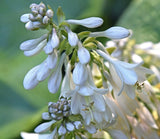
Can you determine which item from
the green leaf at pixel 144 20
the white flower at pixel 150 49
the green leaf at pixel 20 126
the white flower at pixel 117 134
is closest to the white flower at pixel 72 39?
the white flower at pixel 117 134

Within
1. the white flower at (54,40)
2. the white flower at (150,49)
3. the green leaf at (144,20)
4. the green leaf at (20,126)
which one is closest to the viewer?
the white flower at (54,40)

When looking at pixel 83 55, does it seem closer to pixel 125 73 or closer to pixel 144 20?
pixel 125 73

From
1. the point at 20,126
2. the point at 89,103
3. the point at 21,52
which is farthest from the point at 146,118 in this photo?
the point at 21,52

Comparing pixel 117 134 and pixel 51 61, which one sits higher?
pixel 51 61

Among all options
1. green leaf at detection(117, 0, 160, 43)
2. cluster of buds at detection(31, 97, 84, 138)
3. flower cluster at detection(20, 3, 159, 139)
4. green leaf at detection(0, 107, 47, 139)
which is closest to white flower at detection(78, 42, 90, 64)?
flower cluster at detection(20, 3, 159, 139)

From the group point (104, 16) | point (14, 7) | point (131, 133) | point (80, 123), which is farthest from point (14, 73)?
point (80, 123)

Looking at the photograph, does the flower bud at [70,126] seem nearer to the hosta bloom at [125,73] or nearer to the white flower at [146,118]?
the hosta bloom at [125,73]

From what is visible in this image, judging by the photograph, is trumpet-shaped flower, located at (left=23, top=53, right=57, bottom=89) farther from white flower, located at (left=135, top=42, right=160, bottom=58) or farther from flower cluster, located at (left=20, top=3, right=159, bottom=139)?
white flower, located at (left=135, top=42, right=160, bottom=58)

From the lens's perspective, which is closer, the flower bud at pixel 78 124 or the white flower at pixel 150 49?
the flower bud at pixel 78 124
